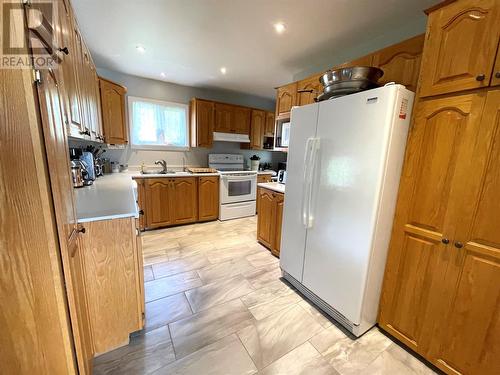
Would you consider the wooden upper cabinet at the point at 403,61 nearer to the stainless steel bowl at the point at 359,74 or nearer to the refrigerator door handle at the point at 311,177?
the stainless steel bowl at the point at 359,74

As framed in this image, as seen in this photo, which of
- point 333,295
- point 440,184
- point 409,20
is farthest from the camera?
point 409,20

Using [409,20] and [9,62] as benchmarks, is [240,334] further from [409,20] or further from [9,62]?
[409,20]

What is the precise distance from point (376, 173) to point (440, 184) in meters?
0.35

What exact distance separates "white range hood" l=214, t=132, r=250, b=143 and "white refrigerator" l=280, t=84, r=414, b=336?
7.79 ft

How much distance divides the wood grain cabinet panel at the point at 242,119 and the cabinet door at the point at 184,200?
1457 millimetres

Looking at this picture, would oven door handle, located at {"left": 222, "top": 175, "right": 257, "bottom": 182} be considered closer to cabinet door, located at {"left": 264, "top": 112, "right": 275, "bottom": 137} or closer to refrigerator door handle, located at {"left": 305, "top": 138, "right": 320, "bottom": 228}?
cabinet door, located at {"left": 264, "top": 112, "right": 275, "bottom": 137}

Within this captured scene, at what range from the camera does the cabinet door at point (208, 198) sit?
370cm

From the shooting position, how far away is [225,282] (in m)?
2.12

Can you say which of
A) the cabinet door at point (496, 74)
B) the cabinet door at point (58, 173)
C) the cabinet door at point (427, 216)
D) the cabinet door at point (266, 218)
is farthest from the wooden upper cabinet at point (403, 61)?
the cabinet door at point (58, 173)

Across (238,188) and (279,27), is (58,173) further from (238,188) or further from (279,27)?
(238,188)

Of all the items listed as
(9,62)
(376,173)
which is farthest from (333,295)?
(9,62)

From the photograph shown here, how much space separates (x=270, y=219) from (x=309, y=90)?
1663mm

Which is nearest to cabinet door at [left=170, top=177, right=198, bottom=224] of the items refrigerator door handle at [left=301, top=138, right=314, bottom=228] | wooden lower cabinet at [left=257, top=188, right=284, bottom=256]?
wooden lower cabinet at [left=257, top=188, right=284, bottom=256]

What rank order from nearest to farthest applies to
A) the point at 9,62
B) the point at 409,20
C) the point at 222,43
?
the point at 9,62 → the point at 409,20 → the point at 222,43
